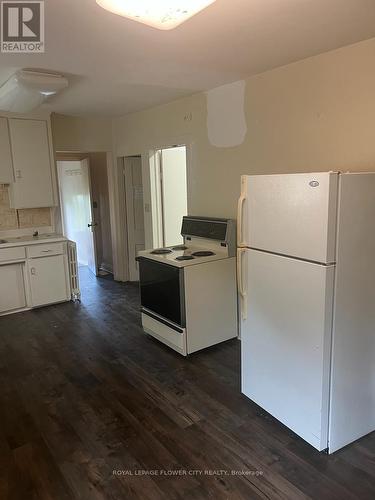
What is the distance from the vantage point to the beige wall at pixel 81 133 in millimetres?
5004

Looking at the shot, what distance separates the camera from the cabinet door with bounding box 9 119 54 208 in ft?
14.6

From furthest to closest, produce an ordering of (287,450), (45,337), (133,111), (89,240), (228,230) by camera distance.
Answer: (89,240)
(133,111)
(45,337)
(228,230)
(287,450)

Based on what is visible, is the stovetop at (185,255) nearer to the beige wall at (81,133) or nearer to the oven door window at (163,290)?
the oven door window at (163,290)

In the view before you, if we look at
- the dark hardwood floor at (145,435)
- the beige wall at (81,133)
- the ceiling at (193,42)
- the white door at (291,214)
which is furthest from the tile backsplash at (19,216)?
the white door at (291,214)

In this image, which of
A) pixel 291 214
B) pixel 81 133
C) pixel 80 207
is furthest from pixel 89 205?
pixel 291 214

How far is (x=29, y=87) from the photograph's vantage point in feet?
9.89

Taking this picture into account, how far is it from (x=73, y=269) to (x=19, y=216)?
0.98 m

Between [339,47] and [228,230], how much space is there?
1.65 meters

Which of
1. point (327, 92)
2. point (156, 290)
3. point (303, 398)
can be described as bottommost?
point (303, 398)

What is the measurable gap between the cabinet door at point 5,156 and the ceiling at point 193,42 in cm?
136

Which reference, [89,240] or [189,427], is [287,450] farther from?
[89,240]

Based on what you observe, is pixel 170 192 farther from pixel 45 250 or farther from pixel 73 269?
pixel 45 250

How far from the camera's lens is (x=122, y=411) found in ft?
8.41

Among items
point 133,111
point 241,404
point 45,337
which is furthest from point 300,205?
point 133,111
